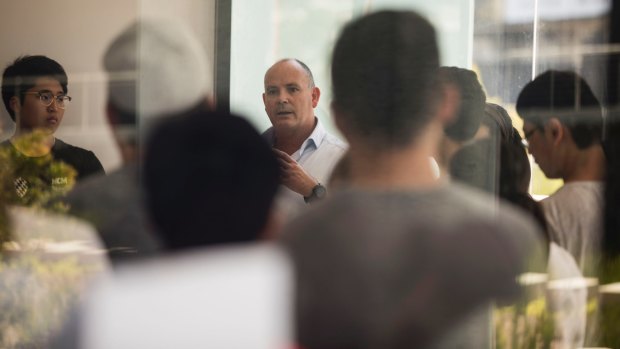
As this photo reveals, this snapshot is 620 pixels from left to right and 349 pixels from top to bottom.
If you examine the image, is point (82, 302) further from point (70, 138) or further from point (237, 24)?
point (237, 24)

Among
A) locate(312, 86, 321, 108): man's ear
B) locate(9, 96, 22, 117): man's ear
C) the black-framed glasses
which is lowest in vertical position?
locate(9, 96, 22, 117): man's ear

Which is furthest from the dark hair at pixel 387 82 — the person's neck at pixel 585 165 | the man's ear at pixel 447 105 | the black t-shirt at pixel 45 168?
the black t-shirt at pixel 45 168

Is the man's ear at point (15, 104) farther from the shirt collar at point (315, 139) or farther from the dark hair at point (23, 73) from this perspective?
the shirt collar at point (315, 139)

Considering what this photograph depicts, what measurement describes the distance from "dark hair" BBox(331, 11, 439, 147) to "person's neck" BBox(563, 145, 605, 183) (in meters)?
0.43

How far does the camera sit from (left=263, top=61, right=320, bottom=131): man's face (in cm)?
360

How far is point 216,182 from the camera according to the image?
3584mm

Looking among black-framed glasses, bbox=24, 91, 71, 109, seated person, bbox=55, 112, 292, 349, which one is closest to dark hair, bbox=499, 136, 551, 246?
seated person, bbox=55, 112, 292, 349

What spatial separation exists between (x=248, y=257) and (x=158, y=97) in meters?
0.51

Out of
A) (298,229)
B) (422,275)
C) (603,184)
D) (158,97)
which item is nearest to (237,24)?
(158,97)

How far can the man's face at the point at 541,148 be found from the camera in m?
3.68

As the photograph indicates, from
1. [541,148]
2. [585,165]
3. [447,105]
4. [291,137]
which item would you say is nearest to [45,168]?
[291,137]

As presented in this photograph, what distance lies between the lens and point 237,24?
356 cm

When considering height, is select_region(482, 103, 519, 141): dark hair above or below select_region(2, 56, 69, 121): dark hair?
below

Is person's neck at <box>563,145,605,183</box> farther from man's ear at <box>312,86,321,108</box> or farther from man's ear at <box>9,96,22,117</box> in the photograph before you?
man's ear at <box>9,96,22,117</box>
